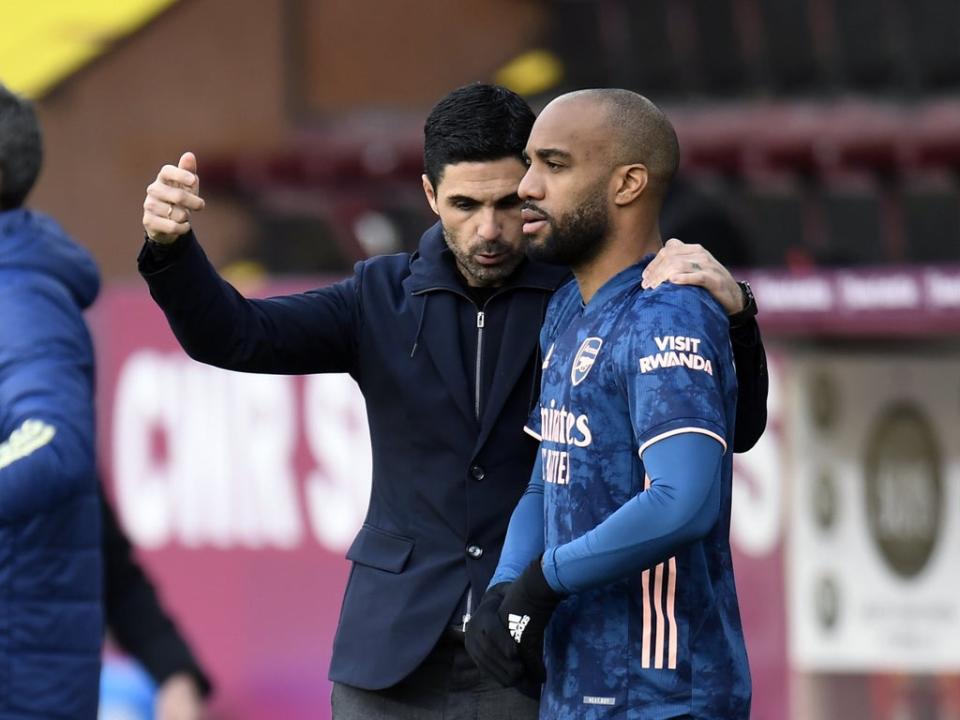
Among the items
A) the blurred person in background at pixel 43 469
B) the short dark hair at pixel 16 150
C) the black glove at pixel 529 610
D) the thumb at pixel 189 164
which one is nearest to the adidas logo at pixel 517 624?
the black glove at pixel 529 610

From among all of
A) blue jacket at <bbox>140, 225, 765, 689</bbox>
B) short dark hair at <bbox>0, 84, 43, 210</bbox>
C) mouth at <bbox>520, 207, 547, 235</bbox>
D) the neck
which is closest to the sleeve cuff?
blue jacket at <bbox>140, 225, 765, 689</bbox>

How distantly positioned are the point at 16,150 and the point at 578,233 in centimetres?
144

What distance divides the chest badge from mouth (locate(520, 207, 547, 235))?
0.22 metres

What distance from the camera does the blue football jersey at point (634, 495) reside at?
3.10 metres

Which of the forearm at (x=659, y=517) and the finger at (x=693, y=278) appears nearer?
the forearm at (x=659, y=517)

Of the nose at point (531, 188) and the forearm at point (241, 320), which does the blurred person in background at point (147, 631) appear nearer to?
the forearm at point (241, 320)

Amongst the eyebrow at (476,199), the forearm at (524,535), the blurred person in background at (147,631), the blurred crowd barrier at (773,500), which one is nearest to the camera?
the forearm at (524,535)

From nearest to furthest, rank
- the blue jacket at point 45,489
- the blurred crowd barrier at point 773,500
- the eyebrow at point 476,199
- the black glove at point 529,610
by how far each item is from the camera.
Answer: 1. the black glove at point 529,610
2. the eyebrow at point 476,199
3. the blue jacket at point 45,489
4. the blurred crowd barrier at point 773,500

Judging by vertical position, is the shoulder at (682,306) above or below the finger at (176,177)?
below

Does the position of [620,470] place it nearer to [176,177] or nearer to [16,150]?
[176,177]

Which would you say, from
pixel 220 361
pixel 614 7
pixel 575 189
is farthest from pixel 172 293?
pixel 614 7

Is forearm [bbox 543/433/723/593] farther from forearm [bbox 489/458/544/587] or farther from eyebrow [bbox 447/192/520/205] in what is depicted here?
eyebrow [bbox 447/192/520/205]

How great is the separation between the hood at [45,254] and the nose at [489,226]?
102cm

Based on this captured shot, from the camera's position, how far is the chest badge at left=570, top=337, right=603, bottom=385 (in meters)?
3.23
